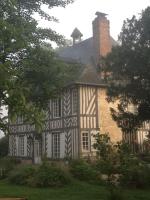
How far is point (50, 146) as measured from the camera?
26.7 m

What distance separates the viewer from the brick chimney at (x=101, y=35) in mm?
27766

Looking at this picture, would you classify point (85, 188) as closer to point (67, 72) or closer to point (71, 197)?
point (71, 197)

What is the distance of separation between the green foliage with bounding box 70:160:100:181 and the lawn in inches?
62.2

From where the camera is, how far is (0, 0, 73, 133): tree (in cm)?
964

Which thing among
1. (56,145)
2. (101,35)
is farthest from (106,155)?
(101,35)

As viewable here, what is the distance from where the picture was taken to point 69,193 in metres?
14.1

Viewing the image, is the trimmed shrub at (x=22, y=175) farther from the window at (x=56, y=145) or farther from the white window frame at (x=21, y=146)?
the white window frame at (x=21, y=146)

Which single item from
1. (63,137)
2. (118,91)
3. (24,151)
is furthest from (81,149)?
(118,91)

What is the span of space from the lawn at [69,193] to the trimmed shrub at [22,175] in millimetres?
775

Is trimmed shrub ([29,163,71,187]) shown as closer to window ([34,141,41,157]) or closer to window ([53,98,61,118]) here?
window ([53,98,61,118])

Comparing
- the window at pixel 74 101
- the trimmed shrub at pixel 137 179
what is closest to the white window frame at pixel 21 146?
the window at pixel 74 101

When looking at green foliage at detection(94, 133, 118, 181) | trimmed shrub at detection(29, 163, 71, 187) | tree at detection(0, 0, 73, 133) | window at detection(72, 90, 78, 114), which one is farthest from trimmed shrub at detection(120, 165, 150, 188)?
window at detection(72, 90, 78, 114)

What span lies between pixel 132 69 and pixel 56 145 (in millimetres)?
12854

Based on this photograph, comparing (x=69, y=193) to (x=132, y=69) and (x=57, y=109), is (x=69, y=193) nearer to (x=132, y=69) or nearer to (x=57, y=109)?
(x=132, y=69)
